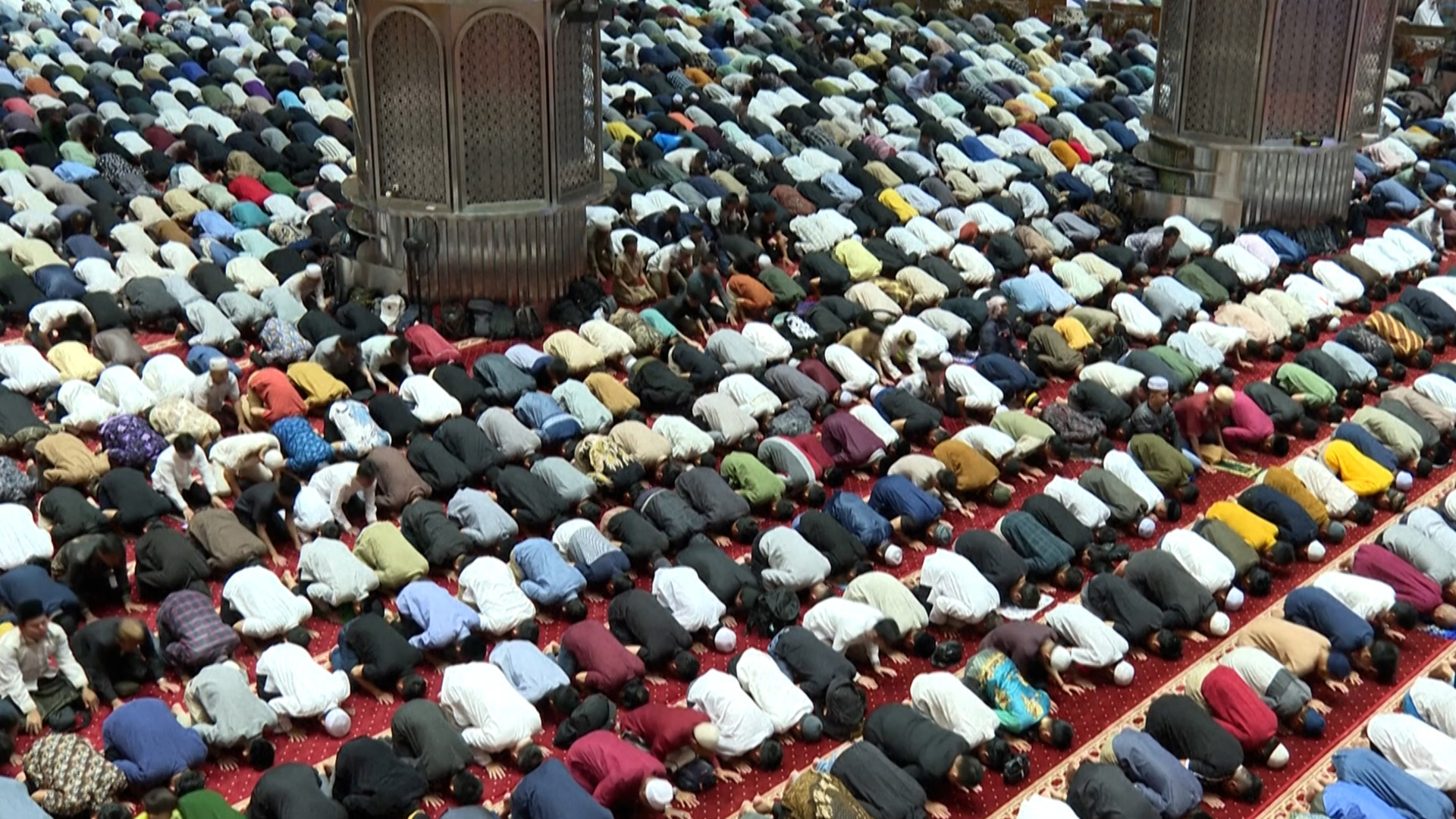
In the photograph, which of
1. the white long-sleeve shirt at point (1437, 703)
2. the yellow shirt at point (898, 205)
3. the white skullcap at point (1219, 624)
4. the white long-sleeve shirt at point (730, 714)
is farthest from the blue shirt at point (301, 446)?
the yellow shirt at point (898, 205)

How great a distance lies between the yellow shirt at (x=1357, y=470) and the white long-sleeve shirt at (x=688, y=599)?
3684mm

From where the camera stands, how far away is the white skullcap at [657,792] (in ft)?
20.1

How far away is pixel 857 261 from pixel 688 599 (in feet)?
15.8

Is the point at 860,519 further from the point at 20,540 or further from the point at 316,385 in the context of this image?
the point at 20,540

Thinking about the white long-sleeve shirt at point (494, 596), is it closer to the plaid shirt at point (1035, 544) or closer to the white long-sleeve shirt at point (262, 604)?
the white long-sleeve shirt at point (262, 604)

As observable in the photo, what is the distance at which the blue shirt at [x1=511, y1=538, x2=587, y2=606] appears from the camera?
24.6 ft

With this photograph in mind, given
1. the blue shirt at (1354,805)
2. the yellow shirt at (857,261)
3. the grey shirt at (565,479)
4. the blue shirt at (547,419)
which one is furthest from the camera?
the yellow shirt at (857,261)

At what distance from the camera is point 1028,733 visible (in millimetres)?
6883

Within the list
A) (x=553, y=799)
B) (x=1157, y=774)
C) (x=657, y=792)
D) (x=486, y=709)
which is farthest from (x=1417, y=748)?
(x=486, y=709)

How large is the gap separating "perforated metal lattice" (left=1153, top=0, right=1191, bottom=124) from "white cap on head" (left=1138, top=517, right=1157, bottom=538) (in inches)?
219

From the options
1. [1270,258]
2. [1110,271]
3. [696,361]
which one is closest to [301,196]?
[696,361]

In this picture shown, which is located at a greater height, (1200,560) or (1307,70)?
(1307,70)

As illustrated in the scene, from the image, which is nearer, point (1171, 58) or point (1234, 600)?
point (1234, 600)

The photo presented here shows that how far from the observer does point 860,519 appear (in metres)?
8.15
